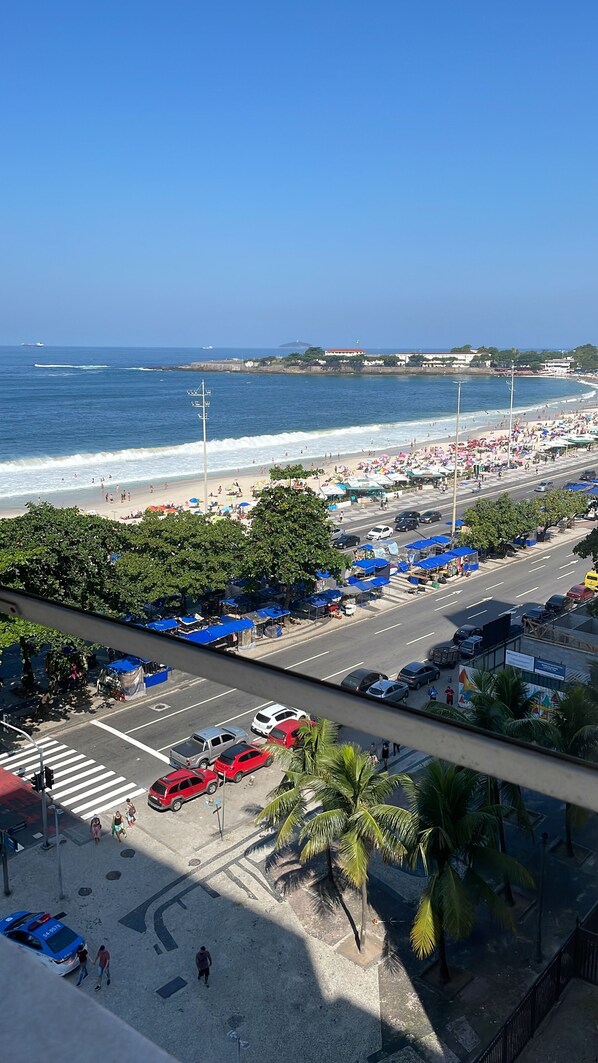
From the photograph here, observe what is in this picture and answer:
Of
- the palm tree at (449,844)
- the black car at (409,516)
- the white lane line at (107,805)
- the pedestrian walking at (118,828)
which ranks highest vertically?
the palm tree at (449,844)

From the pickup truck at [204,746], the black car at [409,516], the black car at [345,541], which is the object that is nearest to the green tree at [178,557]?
the pickup truck at [204,746]

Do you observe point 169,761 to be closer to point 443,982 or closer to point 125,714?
point 125,714

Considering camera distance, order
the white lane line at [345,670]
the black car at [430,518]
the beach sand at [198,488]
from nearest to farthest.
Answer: the white lane line at [345,670] → the black car at [430,518] → the beach sand at [198,488]

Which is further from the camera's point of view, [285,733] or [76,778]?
[285,733]

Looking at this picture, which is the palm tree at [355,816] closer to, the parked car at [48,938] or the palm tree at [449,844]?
the palm tree at [449,844]

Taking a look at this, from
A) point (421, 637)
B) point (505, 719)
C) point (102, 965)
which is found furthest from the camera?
point (421, 637)

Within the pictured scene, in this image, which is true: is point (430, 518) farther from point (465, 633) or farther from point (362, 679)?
point (362, 679)

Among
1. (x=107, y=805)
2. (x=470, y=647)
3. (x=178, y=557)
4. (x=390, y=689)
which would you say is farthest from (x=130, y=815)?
(x=470, y=647)
